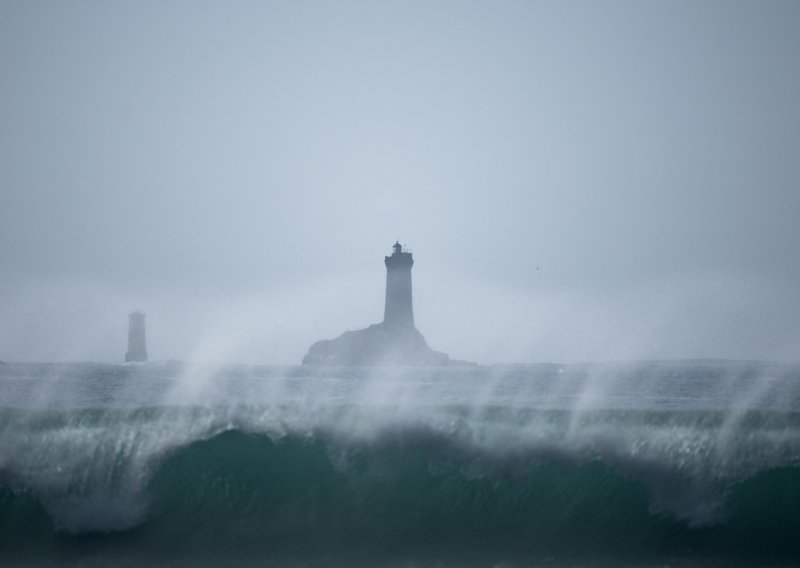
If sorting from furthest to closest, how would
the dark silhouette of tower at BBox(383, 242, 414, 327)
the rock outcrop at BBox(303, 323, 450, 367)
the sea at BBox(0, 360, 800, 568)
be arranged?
the rock outcrop at BBox(303, 323, 450, 367) → the dark silhouette of tower at BBox(383, 242, 414, 327) → the sea at BBox(0, 360, 800, 568)

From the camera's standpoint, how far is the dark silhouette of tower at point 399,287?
5562 centimetres

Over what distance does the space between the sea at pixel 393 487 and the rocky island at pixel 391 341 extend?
4453cm

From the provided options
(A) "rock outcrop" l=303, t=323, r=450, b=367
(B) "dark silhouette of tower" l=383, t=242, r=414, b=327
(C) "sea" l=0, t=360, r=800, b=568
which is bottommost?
(A) "rock outcrop" l=303, t=323, r=450, b=367

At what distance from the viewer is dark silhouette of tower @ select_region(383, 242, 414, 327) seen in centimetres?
5562

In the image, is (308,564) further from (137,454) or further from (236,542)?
(137,454)

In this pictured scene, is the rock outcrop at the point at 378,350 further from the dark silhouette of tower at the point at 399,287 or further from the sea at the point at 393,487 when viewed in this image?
the sea at the point at 393,487

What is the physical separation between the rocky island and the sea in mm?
44529

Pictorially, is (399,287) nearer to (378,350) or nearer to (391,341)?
(391,341)

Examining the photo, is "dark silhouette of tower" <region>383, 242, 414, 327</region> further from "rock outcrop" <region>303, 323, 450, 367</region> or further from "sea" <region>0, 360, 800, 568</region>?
"sea" <region>0, 360, 800, 568</region>

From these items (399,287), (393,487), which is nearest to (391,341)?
(399,287)

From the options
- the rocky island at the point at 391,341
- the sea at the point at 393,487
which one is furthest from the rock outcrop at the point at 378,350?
the sea at the point at 393,487

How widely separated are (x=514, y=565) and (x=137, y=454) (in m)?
5.66

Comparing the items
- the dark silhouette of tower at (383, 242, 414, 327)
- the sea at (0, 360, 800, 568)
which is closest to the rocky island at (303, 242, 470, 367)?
the dark silhouette of tower at (383, 242, 414, 327)

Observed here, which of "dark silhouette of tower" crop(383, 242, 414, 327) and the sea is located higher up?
"dark silhouette of tower" crop(383, 242, 414, 327)
